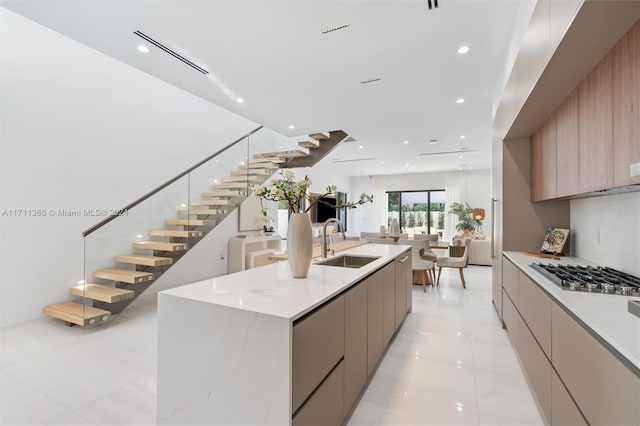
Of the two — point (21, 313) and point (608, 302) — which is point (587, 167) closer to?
point (608, 302)

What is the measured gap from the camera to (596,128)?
1690 mm

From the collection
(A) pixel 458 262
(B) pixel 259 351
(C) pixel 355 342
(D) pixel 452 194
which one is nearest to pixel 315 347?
(B) pixel 259 351

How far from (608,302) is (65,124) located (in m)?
5.22

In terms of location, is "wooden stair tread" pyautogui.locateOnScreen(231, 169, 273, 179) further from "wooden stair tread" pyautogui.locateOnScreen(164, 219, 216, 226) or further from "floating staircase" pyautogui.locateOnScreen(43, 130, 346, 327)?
"wooden stair tread" pyautogui.locateOnScreen(164, 219, 216, 226)

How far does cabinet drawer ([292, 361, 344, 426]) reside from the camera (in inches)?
47.8

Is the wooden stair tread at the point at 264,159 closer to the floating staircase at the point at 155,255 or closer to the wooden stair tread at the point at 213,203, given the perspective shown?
the floating staircase at the point at 155,255

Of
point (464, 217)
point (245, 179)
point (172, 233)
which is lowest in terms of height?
point (172, 233)

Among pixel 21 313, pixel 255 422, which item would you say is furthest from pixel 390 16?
pixel 21 313

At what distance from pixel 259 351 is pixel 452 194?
1078 cm

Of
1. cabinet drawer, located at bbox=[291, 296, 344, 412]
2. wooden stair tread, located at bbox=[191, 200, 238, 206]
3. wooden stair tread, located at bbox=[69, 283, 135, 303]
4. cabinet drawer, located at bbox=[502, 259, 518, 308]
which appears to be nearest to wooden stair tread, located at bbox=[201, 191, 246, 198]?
wooden stair tread, located at bbox=[191, 200, 238, 206]

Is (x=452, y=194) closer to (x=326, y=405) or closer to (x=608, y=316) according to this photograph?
(x=608, y=316)

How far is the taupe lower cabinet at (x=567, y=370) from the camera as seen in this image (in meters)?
0.91

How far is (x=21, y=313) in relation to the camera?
10.8ft

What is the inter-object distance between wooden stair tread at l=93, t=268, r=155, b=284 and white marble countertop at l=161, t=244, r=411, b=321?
2283 mm
